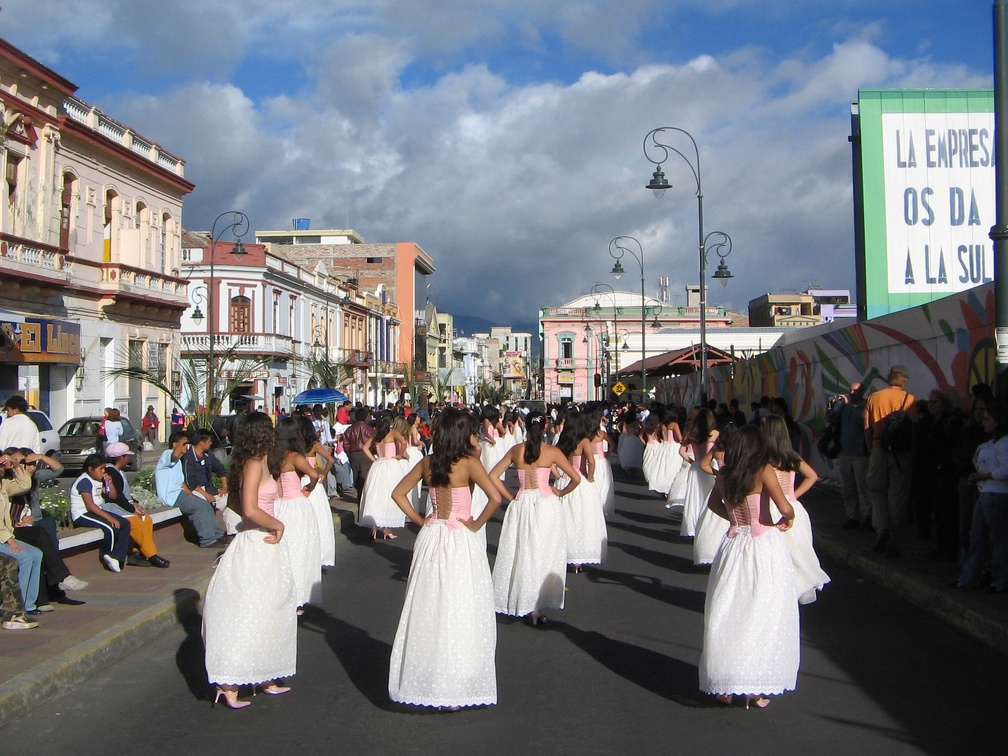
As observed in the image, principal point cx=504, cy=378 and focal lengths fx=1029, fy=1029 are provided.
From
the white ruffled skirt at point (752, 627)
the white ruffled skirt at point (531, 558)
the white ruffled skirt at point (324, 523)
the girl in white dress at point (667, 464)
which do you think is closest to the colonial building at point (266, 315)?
the girl in white dress at point (667, 464)

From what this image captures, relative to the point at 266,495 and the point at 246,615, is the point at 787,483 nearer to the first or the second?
the point at 266,495

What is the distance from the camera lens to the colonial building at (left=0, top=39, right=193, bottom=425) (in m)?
27.8

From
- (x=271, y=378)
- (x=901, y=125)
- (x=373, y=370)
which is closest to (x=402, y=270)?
(x=373, y=370)

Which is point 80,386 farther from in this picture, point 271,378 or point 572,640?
point 572,640

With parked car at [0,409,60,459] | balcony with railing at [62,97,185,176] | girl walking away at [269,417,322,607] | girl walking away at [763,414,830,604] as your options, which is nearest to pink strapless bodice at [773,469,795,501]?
girl walking away at [763,414,830,604]

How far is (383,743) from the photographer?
529 cm

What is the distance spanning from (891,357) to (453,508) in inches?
437

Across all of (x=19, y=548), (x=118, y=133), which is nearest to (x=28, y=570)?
(x=19, y=548)

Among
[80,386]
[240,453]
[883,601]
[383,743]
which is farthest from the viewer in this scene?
[80,386]

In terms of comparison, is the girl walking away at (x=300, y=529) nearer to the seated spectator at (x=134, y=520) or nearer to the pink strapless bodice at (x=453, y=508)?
the seated spectator at (x=134, y=520)

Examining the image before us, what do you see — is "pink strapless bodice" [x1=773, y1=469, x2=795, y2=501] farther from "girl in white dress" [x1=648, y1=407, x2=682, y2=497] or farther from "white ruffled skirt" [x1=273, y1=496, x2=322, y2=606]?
"girl in white dress" [x1=648, y1=407, x2=682, y2=497]

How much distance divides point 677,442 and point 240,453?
13925 mm

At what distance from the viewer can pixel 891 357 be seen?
15.2 m

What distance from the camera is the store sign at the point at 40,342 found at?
1051 inches
